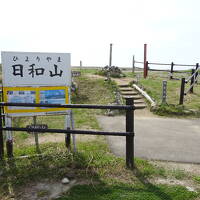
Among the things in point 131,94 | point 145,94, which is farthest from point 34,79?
point 131,94

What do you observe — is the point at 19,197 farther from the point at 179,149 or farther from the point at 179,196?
the point at 179,149

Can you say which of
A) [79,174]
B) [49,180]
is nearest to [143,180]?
[79,174]

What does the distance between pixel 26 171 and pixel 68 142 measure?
51.3 inches

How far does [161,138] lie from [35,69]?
320cm

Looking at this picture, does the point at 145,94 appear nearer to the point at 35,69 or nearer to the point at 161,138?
the point at 161,138

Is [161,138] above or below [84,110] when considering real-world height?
below

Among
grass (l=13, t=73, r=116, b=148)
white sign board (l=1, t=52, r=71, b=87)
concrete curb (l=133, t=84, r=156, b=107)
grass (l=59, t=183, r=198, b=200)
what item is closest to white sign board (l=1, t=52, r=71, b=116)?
white sign board (l=1, t=52, r=71, b=87)

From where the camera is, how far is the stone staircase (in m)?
9.77

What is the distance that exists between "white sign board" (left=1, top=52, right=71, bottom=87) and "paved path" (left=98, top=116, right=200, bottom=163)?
5.79ft

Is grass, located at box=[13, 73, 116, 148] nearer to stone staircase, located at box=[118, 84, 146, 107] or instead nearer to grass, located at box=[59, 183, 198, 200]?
stone staircase, located at box=[118, 84, 146, 107]

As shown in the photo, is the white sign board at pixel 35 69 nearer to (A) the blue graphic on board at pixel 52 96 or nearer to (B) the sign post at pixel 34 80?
(B) the sign post at pixel 34 80

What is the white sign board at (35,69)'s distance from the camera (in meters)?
4.52

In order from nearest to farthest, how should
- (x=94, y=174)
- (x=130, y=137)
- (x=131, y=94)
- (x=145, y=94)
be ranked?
(x=94, y=174)
(x=130, y=137)
(x=145, y=94)
(x=131, y=94)

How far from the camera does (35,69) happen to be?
465 cm
